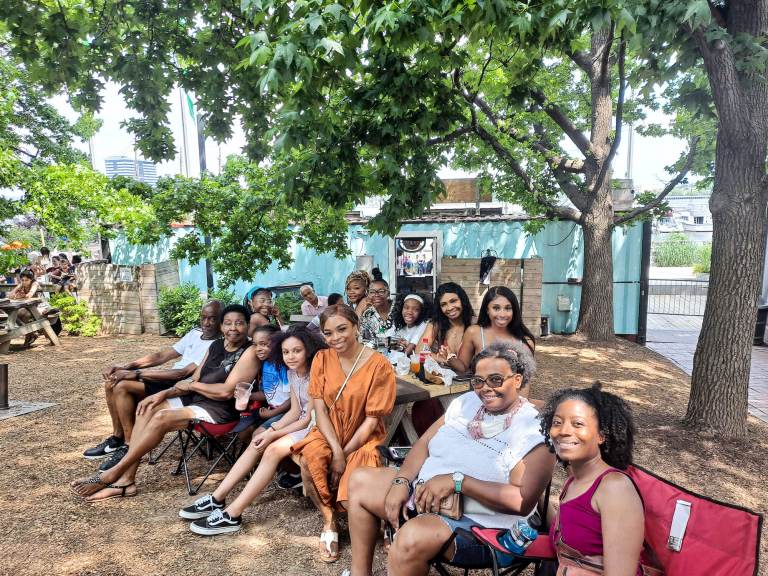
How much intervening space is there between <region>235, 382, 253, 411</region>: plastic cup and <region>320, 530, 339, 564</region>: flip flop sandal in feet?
4.02

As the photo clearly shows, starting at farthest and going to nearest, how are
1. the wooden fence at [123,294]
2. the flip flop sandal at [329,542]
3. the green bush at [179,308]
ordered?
the wooden fence at [123,294] < the green bush at [179,308] < the flip flop sandal at [329,542]

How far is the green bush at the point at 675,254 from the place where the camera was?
103 ft

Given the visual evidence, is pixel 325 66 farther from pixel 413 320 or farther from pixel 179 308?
pixel 179 308

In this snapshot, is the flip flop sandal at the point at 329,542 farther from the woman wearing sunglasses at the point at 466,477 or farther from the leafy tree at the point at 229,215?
the leafy tree at the point at 229,215

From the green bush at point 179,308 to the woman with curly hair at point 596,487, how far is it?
9865 mm

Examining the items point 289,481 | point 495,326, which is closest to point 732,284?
point 495,326

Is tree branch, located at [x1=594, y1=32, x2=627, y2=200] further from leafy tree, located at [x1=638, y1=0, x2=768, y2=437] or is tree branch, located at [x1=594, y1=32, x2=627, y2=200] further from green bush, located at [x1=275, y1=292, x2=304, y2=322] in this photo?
green bush, located at [x1=275, y1=292, x2=304, y2=322]

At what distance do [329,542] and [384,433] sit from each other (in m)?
0.76

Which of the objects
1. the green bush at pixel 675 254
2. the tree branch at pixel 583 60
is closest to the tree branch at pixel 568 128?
the tree branch at pixel 583 60

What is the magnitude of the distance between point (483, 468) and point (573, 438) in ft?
2.09

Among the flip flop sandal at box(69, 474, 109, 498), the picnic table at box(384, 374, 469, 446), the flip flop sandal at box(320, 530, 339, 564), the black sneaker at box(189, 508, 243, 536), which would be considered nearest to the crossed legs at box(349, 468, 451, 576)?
the flip flop sandal at box(320, 530, 339, 564)

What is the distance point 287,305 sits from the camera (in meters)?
10.9

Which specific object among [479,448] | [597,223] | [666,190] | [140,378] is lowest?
[140,378]

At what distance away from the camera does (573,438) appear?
2.01 meters
